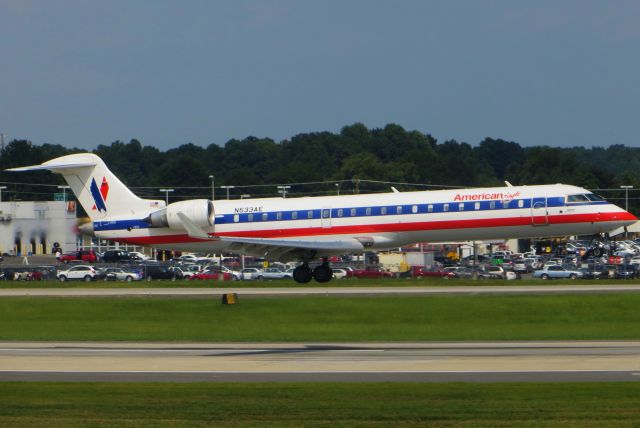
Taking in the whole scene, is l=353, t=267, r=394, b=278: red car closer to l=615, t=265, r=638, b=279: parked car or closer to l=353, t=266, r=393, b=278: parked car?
l=353, t=266, r=393, b=278: parked car

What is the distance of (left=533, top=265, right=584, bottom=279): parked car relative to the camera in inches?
2512

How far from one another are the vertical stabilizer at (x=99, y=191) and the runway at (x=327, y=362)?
19345 mm

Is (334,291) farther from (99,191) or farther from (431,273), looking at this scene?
(431,273)

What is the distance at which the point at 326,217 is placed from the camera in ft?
149

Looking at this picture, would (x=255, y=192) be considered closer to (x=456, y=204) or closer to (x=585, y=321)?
(x=456, y=204)

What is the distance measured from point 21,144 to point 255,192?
132ft

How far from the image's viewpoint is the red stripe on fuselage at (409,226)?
142ft

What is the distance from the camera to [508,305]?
3638 cm

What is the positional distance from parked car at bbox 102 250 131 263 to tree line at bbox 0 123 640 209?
23703 millimetres

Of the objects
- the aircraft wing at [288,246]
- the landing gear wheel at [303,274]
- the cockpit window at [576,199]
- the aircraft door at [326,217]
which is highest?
the cockpit window at [576,199]

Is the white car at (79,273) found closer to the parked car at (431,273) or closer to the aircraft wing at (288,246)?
the parked car at (431,273)

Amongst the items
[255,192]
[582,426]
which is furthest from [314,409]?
[255,192]

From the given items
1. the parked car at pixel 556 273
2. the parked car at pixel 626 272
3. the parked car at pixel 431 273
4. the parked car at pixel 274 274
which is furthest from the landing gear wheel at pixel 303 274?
the parked car at pixel 556 273

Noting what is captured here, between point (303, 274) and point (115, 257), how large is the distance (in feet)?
158
